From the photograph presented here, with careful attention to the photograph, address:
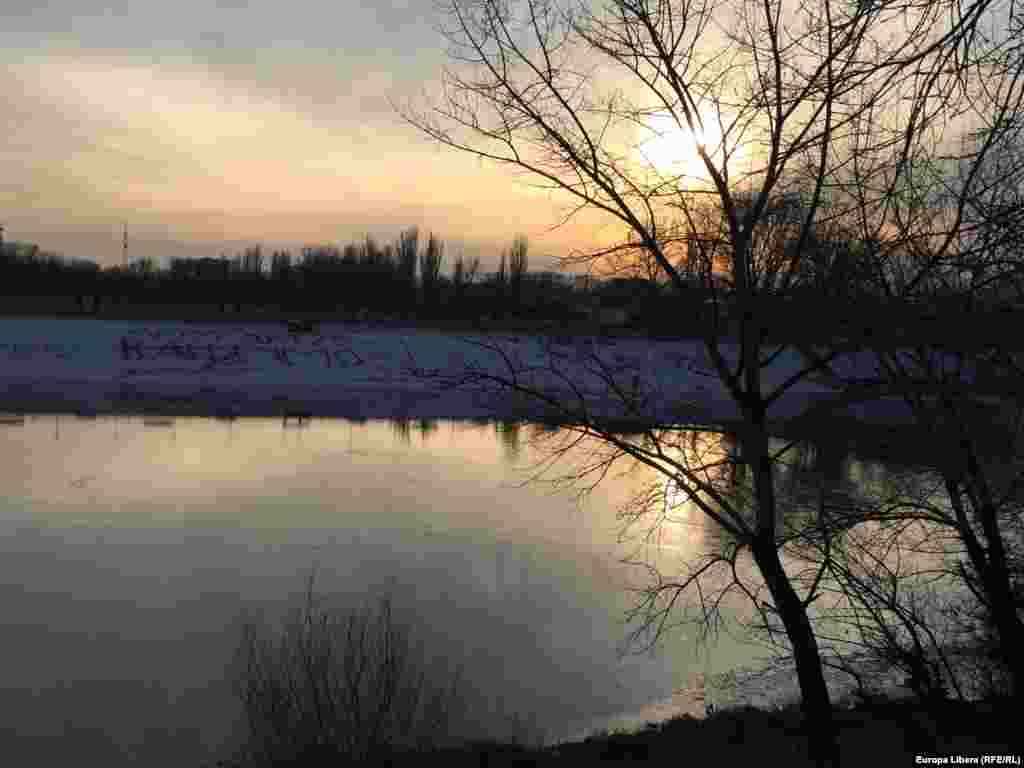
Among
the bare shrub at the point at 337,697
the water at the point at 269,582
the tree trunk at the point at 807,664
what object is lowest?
the water at the point at 269,582

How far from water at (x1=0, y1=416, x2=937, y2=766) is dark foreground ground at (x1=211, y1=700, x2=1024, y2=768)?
23.4 inches

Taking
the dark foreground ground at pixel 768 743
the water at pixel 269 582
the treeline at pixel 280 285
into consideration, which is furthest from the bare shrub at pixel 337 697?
the treeline at pixel 280 285

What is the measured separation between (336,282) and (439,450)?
4621 cm

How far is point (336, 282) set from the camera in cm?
6600

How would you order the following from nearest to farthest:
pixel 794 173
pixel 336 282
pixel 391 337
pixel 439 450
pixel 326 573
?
1. pixel 794 173
2. pixel 326 573
3. pixel 439 450
4. pixel 391 337
5. pixel 336 282

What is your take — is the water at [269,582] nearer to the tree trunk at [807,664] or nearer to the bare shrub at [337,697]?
the bare shrub at [337,697]

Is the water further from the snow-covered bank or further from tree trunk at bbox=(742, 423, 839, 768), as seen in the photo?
the snow-covered bank

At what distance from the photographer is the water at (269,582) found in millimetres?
7738

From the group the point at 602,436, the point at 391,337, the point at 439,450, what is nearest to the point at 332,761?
the point at 602,436

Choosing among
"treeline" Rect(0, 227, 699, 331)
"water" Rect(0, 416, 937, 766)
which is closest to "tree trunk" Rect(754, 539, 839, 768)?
"water" Rect(0, 416, 937, 766)

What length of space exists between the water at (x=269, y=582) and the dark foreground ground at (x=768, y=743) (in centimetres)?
59

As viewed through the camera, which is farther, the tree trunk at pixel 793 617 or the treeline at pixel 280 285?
the treeline at pixel 280 285

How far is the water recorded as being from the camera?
7.74 m

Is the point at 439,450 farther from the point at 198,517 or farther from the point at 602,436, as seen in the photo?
the point at 602,436
